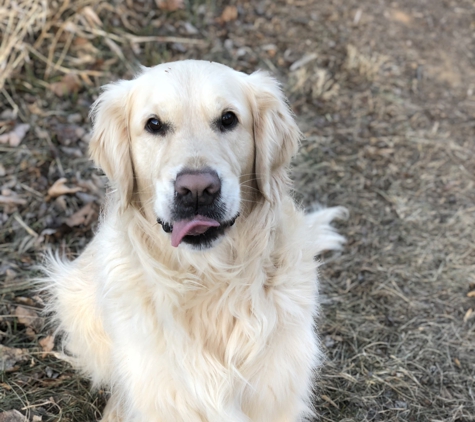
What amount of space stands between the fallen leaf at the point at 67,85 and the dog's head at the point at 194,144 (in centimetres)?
237

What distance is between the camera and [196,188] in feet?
6.36

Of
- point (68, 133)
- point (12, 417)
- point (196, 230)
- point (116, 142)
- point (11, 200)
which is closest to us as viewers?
point (196, 230)

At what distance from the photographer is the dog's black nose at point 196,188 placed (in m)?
1.93

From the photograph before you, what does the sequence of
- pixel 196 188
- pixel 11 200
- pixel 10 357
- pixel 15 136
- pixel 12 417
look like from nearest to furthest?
pixel 196 188, pixel 12 417, pixel 10 357, pixel 11 200, pixel 15 136

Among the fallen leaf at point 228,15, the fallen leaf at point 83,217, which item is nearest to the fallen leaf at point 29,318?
the fallen leaf at point 83,217

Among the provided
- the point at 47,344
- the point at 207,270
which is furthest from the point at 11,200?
the point at 207,270

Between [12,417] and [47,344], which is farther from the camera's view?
[47,344]

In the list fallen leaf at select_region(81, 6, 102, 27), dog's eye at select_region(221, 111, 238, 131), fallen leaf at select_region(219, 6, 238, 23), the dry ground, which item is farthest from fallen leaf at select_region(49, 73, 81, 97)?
dog's eye at select_region(221, 111, 238, 131)

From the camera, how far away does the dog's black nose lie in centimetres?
193

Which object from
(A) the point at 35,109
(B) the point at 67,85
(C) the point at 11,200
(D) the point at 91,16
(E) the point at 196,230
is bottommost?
(C) the point at 11,200

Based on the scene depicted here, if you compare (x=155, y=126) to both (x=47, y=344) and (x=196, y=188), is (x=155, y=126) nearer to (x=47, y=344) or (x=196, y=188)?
(x=196, y=188)

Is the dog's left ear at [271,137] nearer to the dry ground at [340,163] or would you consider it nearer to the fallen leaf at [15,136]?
the dry ground at [340,163]

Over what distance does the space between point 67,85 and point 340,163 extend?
8.81ft

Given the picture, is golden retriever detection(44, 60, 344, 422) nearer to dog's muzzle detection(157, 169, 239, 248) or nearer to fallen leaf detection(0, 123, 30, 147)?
dog's muzzle detection(157, 169, 239, 248)
